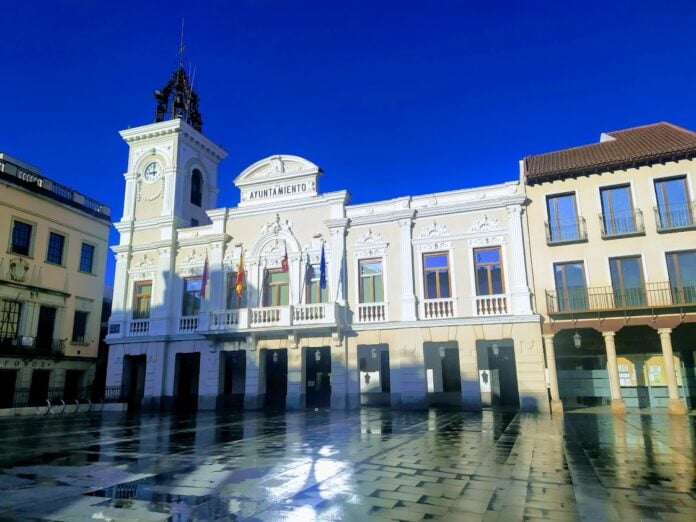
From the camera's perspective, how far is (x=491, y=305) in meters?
21.4

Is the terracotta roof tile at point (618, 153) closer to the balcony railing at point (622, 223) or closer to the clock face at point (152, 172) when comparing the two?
the balcony railing at point (622, 223)

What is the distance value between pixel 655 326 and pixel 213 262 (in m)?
20.3

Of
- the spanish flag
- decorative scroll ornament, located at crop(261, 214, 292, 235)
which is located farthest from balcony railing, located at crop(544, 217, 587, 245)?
the spanish flag

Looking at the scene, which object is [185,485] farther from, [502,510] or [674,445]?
[674,445]

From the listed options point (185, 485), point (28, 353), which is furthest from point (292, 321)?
point (185, 485)

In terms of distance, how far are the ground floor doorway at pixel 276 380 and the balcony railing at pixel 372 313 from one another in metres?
5.17

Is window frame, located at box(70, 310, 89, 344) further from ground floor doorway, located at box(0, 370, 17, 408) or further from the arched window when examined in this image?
the arched window

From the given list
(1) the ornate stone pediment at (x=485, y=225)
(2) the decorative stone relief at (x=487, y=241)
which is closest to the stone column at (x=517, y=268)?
(2) the decorative stone relief at (x=487, y=241)

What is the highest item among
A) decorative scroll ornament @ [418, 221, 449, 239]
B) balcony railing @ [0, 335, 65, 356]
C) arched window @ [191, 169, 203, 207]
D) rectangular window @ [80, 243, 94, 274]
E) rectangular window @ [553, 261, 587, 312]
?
arched window @ [191, 169, 203, 207]

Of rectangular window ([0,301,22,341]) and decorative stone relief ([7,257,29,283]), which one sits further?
decorative stone relief ([7,257,29,283])

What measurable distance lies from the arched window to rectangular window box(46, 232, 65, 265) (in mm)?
7968

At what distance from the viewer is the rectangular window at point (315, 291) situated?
949 inches

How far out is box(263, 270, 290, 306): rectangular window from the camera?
25.1m

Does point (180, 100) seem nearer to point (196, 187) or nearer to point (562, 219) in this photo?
point (196, 187)
